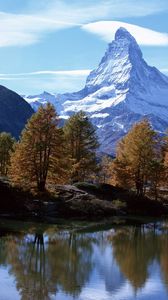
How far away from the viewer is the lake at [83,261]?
28.6 metres

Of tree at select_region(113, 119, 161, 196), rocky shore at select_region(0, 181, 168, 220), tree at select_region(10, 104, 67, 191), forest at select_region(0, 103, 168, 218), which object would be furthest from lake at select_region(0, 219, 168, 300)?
tree at select_region(113, 119, 161, 196)

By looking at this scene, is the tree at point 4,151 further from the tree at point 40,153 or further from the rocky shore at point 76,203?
the tree at point 40,153

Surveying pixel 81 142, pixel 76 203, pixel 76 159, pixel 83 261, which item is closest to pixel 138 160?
pixel 76 159

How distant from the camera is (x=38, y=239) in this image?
1834 inches

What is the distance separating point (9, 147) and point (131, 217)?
43181 millimetres

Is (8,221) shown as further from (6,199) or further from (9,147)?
(9,147)

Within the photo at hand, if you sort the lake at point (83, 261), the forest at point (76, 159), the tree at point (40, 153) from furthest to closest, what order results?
the forest at point (76, 159), the tree at point (40, 153), the lake at point (83, 261)

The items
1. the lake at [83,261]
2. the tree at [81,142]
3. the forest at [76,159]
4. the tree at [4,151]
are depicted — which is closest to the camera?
the lake at [83,261]

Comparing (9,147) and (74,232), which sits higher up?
(9,147)

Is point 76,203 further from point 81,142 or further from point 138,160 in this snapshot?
point 81,142

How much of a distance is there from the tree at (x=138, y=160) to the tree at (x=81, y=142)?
6.19m

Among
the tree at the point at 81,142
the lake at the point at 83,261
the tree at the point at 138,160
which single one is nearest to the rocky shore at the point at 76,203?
the tree at the point at 138,160

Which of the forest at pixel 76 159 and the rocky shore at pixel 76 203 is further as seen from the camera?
the forest at pixel 76 159

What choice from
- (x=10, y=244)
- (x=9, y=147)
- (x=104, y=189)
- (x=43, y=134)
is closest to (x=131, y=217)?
(x=104, y=189)
